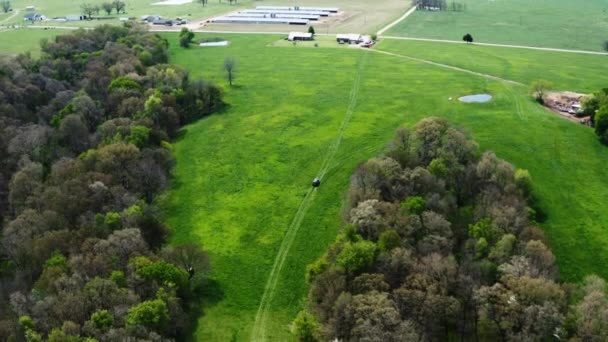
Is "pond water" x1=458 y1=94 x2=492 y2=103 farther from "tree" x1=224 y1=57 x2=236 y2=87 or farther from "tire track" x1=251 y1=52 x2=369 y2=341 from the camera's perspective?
"tree" x1=224 y1=57 x2=236 y2=87

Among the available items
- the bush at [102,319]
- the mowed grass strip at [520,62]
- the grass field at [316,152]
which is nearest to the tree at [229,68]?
the grass field at [316,152]

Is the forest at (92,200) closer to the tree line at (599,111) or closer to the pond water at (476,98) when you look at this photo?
the pond water at (476,98)

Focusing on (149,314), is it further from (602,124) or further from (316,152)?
(602,124)

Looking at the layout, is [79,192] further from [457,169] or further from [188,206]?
[457,169]

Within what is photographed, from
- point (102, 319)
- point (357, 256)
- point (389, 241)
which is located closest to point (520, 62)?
point (389, 241)

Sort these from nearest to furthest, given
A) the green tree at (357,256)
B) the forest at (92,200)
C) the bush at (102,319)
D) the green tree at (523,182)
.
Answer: the bush at (102,319), the forest at (92,200), the green tree at (357,256), the green tree at (523,182)

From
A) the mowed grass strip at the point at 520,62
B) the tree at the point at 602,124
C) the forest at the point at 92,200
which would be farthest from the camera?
the mowed grass strip at the point at 520,62
